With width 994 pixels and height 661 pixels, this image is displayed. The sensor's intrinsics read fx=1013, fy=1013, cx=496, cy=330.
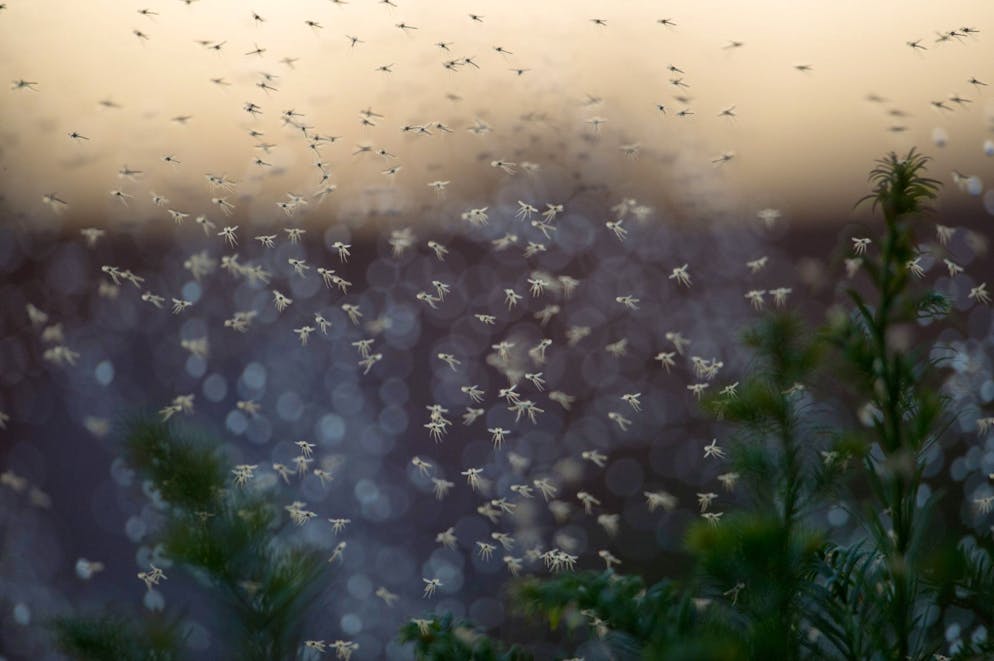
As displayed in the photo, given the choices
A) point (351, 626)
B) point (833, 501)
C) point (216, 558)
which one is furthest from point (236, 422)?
point (833, 501)

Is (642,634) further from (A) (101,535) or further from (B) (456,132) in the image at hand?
(A) (101,535)

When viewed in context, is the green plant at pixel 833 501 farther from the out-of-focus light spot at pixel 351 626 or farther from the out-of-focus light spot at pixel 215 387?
the out-of-focus light spot at pixel 215 387

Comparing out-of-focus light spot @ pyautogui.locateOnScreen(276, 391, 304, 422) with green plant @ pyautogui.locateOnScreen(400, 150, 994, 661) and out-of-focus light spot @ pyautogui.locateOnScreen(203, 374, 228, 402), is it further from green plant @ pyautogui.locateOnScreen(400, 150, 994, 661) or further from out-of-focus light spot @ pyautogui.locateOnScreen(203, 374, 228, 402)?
green plant @ pyautogui.locateOnScreen(400, 150, 994, 661)

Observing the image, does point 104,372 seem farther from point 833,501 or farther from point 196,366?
point 833,501

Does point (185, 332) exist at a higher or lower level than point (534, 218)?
lower

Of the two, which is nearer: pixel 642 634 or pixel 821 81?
pixel 642 634

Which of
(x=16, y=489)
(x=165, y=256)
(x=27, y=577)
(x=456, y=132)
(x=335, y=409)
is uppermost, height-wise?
(x=456, y=132)

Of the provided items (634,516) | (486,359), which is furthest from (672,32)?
(634,516)

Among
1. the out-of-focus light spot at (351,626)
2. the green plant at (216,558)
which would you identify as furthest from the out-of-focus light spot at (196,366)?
the green plant at (216,558)

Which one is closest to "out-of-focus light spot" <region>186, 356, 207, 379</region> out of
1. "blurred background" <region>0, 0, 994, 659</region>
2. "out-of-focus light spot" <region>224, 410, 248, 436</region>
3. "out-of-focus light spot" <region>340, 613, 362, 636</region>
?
"blurred background" <region>0, 0, 994, 659</region>
